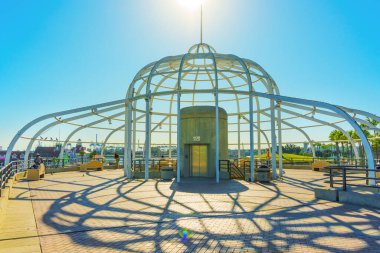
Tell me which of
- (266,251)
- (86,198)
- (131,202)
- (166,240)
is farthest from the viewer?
(86,198)

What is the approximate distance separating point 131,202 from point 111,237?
3.61 meters

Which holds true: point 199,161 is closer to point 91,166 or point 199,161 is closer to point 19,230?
point 91,166

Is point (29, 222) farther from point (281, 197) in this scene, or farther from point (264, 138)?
point (264, 138)

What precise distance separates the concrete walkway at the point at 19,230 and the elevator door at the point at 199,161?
10368 millimetres

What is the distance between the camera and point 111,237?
17.8ft

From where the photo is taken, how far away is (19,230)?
19.0ft

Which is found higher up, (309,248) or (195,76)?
(195,76)

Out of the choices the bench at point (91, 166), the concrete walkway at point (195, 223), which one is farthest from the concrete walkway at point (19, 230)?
the bench at point (91, 166)

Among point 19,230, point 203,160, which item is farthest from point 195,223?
point 203,160

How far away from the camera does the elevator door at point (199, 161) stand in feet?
56.9

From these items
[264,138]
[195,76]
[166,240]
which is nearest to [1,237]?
[166,240]

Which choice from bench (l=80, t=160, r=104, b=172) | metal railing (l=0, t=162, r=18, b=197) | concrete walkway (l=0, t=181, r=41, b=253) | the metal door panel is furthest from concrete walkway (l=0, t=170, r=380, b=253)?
bench (l=80, t=160, r=104, b=172)

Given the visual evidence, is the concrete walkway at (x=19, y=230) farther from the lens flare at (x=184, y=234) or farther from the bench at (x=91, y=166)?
the bench at (x=91, y=166)

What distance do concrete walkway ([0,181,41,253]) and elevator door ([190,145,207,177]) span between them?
34.0 ft
